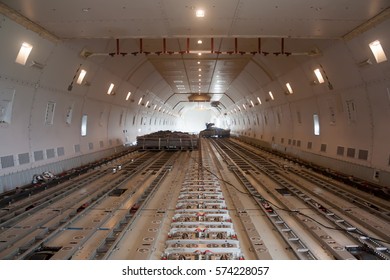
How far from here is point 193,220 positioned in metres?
6.68

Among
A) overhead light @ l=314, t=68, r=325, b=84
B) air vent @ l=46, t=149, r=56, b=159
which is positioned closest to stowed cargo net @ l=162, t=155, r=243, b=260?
air vent @ l=46, t=149, r=56, b=159

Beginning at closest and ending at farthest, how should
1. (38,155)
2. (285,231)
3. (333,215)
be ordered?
(285,231), (333,215), (38,155)

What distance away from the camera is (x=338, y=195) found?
912cm

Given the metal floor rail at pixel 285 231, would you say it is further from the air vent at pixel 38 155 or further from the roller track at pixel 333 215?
the air vent at pixel 38 155

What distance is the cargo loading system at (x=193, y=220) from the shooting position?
17.2 feet

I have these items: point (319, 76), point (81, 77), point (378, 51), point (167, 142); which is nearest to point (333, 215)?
point (378, 51)

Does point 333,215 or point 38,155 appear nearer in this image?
point 333,215

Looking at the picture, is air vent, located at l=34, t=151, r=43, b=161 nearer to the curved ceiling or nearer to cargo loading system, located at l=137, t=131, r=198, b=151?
the curved ceiling

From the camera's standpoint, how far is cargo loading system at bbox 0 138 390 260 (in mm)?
5238

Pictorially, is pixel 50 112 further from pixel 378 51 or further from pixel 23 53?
pixel 378 51

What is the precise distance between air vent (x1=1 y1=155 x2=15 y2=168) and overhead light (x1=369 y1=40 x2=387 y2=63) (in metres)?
10.7

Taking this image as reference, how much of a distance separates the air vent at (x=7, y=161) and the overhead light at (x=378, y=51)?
1071 centimetres

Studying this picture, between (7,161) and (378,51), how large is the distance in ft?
35.7

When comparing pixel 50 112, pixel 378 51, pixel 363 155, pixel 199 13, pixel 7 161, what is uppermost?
pixel 199 13
